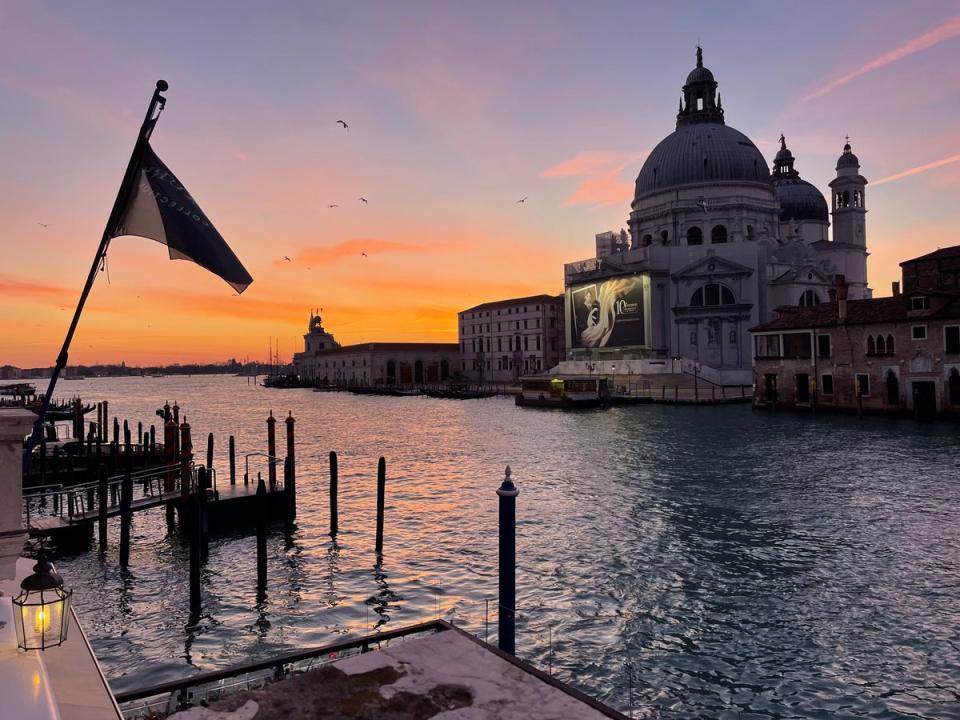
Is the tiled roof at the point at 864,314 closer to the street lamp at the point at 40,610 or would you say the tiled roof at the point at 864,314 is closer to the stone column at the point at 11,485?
the stone column at the point at 11,485

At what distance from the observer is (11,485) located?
15.0 feet

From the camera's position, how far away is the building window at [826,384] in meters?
43.9

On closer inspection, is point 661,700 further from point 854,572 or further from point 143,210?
point 143,210

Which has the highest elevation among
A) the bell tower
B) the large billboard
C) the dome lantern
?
the dome lantern

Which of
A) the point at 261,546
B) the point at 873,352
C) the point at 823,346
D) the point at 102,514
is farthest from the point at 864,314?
the point at 102,514

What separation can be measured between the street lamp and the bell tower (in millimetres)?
94245

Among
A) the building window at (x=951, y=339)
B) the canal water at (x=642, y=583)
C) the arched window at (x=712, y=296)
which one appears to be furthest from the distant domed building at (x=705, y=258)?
the canal water at (x=642, y=583)

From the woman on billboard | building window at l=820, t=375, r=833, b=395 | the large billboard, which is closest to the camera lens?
building window at l=820, t=375, r=833, b=395

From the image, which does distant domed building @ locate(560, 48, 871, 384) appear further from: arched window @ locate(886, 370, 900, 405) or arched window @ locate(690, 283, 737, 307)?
arched window @ locate(886, 370, 900, 405)

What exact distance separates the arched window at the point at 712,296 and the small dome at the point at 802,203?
78.9ft

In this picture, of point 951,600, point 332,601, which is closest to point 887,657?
point 951,600

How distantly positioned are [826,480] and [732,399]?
115ft

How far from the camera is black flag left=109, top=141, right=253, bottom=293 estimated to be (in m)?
6.77

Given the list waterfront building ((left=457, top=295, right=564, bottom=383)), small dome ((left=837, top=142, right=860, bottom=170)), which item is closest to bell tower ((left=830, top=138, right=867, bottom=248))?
small dome ((left=837, top=142, right=860, bottom=170))
